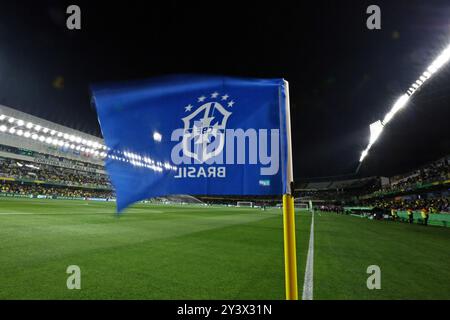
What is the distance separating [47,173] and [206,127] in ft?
257

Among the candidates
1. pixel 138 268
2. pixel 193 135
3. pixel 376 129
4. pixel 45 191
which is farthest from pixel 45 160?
pixel 193 135

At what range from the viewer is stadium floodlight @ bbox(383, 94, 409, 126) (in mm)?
28328

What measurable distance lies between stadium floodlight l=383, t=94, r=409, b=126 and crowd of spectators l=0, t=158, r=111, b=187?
68.8 m

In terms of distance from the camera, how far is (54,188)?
69125mm

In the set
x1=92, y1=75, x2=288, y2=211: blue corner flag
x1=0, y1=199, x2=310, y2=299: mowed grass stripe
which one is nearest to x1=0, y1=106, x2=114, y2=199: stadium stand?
x1=0, y1=199, x2=310, y2=299: mowed grass stripe

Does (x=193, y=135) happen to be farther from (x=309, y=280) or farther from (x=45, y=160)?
(x=45, y=160)

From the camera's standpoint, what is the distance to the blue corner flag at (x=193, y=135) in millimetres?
2910

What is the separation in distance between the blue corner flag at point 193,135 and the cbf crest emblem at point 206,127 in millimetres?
11

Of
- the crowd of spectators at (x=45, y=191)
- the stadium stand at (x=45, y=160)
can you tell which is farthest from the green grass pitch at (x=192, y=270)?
the crowd of spectators at (x=45, y=191)

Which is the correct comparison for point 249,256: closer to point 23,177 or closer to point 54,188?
point 23,177

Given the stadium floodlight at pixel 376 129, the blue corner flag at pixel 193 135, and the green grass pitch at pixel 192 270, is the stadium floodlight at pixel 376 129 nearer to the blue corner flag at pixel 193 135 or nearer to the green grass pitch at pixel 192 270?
the green grass pitch at pixel 192 270

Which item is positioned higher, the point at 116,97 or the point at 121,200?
the point at 116,97
